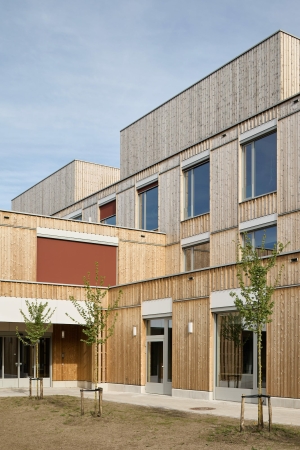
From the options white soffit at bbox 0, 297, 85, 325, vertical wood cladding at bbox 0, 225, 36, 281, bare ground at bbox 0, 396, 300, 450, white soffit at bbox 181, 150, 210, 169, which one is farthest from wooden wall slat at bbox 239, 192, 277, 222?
bare ground at bbox 0, 396, 300, 450

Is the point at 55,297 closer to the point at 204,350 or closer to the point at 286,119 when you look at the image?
the point at 204,350

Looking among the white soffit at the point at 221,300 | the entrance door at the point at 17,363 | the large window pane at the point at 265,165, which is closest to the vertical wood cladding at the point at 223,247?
the large window pane at the point at 265,165

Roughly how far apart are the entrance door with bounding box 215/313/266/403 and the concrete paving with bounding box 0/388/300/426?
46 cm

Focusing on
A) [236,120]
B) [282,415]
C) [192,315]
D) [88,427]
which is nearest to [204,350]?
[192,315]

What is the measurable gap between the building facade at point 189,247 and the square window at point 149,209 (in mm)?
92

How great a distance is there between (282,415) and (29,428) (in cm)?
605

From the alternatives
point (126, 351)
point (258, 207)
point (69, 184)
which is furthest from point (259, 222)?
point (69, 184)

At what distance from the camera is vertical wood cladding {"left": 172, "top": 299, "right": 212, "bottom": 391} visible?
20.2 m

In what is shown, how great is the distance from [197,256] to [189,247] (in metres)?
1.05

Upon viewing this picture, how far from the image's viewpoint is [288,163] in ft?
74.3

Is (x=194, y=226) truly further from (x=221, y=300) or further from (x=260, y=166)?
(x=221, y=300)

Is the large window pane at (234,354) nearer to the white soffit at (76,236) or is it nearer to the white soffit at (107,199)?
the white soffit at (76,236)

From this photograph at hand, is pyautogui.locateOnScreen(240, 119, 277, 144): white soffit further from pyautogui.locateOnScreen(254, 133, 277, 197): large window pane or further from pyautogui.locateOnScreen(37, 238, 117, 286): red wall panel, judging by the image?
pyautogui.locateOnScreen(37, 238, 117, 286): red wall panel

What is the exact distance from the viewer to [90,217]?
36094 mm
